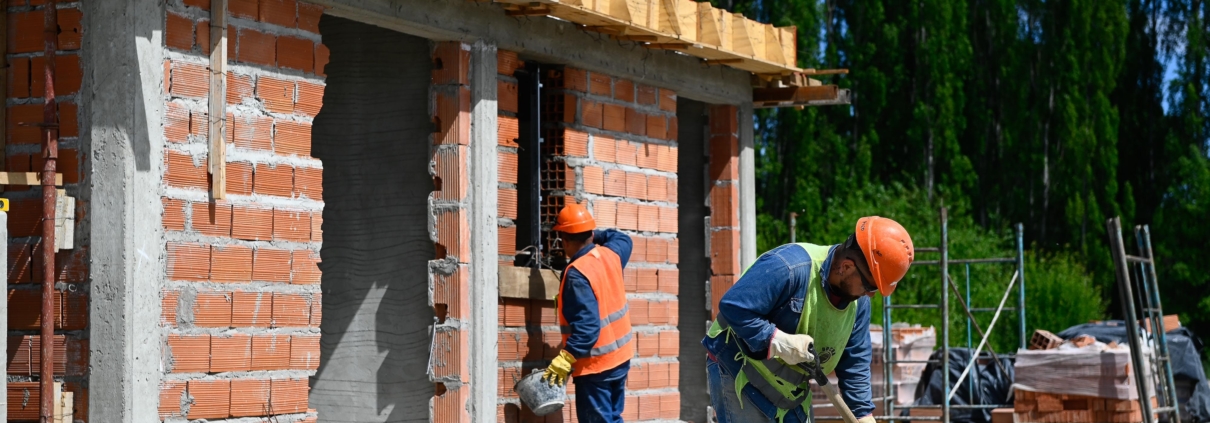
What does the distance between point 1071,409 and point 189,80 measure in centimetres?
905

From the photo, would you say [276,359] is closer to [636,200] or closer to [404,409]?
[404,409]

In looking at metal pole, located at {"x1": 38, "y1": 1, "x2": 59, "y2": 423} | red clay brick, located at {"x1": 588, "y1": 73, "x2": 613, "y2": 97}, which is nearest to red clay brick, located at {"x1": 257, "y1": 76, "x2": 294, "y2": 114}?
metal pole, located at {"x1": 38, "y1": 1, "x2": 59, "y2": 423}

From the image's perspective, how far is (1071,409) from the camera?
41.1 feet

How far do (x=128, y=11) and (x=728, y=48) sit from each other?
4459 millimetres

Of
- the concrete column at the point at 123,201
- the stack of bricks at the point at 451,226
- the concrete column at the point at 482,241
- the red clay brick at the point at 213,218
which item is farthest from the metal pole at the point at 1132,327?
the concrete column at the point at 123,201

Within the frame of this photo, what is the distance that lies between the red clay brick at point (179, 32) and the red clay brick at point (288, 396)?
1561 mm

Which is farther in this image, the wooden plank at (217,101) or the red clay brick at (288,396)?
the red clay brick at (288,396)

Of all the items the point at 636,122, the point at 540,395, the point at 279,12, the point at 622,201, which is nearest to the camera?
the point at 279,12

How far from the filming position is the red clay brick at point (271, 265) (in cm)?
634

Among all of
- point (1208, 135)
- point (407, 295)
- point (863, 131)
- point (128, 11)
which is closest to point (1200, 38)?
point (1208, 135)

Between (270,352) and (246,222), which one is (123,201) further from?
(270,352)

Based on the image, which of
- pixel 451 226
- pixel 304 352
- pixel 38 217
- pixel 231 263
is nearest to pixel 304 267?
pixel 304 352

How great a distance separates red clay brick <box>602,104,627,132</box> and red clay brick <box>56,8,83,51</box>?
142 inches

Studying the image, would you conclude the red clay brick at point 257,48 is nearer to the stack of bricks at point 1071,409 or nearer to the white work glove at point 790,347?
the white work glove at point 790,347
